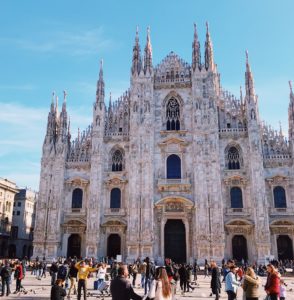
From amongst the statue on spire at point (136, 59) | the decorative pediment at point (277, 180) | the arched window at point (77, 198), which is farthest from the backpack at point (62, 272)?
the statue on spire at point (136, 59)

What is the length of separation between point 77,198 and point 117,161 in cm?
558

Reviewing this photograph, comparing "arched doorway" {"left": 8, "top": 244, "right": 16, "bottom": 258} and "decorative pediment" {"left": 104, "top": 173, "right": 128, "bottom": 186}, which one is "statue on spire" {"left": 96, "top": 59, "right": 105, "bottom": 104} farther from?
"arched doorway" {"left": 8, "top": 244, "right": 16, "bottom": 258}

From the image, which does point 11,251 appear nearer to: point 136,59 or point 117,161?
point 117,161

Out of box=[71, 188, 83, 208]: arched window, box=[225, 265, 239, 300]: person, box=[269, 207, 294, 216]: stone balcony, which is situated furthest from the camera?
box=[71, 188, 83, 208]: arched window

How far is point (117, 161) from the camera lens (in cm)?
3809

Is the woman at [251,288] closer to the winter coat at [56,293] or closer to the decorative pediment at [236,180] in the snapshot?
the winter coat at [56,293]

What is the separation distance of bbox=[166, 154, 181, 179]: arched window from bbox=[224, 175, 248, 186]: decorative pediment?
4.72 metres

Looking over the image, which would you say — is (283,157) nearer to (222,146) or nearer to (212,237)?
(222,146)

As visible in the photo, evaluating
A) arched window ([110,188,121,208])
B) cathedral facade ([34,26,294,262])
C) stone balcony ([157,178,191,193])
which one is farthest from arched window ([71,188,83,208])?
stone balcony ([157,178,191,193])

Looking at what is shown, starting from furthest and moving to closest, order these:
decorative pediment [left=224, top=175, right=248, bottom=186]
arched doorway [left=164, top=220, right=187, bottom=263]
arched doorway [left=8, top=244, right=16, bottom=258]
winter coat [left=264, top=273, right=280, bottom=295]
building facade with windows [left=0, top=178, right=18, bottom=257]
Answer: arched doorway [left=8, top=244, right=16, bottom=258] < building facade with windows [left=0, top=178, right=18, bottom=257] < decorative pediment [left=224, top=175, right=248, bottom=186] < arched doorway [left=164, top=220, right=187, bottom=263] < winter coat [left=264, top=273, right=280, bottom=295]

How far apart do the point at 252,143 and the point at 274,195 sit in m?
5.30

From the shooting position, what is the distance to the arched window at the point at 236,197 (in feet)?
114

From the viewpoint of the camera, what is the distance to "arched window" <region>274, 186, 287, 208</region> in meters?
34.2

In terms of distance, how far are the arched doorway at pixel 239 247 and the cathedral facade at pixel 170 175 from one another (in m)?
0.09
